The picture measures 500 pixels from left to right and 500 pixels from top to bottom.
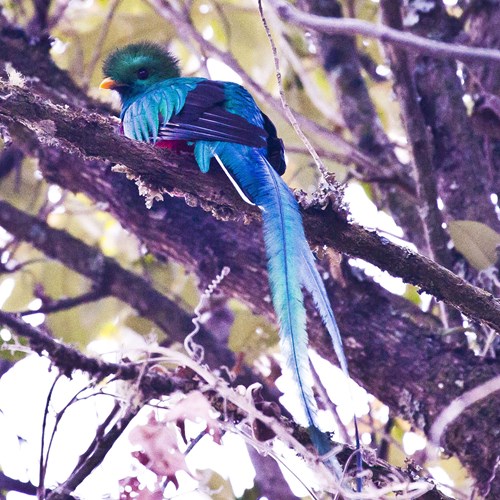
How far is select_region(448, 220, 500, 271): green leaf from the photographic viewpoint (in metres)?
2.84

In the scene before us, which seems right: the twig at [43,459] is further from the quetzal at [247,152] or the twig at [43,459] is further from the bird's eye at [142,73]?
the bird's eye at [142,73]

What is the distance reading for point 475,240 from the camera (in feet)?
9.38

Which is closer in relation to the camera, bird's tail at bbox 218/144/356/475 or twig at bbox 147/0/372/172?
bird's tail at bbox 218/144/356/475

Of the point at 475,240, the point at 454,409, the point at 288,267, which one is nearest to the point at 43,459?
the point at 288,267

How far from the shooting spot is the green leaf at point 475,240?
284 cm

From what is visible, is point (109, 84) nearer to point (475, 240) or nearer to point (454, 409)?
point (475, 240)

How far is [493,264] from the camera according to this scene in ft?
9.65

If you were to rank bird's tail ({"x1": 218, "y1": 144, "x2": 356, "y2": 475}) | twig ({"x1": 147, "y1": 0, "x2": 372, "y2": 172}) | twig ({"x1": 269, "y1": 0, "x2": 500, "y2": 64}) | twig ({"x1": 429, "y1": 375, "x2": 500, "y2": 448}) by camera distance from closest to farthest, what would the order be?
bird's tail ({"x1": 218, "y1": 144, "x2": 356, "y2": 475}) < twig ({"x1": 269, "y1": 0, "x2": 500, "y2": 64}) < twig ({"x1": 429, "y1": 375, "x2": 500, "y2": 448}) < twig ({"x1": 147, "y1": 0, "x2": 372, "y2": 172})

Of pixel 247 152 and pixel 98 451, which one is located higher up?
pixel 247 152

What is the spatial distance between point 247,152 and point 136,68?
123 cm

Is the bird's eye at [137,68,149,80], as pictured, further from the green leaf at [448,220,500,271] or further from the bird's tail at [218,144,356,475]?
the green leaf at [448,220,500,271]

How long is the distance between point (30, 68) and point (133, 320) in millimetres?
Result: 1120

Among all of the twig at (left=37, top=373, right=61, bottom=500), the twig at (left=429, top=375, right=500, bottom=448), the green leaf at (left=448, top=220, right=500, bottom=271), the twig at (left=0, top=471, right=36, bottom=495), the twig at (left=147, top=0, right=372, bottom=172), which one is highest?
the twig at (left=147, top=0, right=372, bottom=172)

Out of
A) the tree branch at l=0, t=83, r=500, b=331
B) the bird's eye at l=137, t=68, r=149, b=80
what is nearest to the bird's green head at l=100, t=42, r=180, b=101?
the bird's eye at l=137, t=68, r=149, b=80
